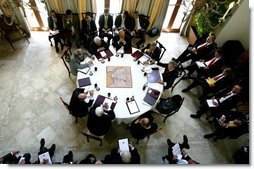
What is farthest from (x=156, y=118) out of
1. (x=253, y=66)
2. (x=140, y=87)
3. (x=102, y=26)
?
(x=253, y=66)

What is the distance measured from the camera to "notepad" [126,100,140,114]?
206 inches

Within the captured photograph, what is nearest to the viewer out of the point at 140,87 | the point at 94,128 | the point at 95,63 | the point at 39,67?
the point at 94,128

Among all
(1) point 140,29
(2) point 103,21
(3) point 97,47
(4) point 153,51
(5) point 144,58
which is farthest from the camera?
(1) point 140,29

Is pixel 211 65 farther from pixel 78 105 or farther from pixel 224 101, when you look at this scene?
pixel 78 105

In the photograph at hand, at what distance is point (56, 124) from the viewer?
231 inches

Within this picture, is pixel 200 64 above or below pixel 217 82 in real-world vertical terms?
above

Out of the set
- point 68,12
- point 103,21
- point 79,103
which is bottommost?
point 79,103

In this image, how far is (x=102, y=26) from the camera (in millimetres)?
7484

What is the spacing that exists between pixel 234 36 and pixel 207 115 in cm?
282

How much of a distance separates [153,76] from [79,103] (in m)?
2.09

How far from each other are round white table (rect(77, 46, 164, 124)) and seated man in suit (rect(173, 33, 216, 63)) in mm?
1256

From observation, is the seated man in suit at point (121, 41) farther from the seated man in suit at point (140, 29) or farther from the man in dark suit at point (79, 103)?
the man in dark suit at point (79, 103)

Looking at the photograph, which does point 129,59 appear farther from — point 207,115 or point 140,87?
point 207,115

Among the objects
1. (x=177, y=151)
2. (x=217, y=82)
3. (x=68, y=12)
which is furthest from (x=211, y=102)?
(x=68, y=12)
